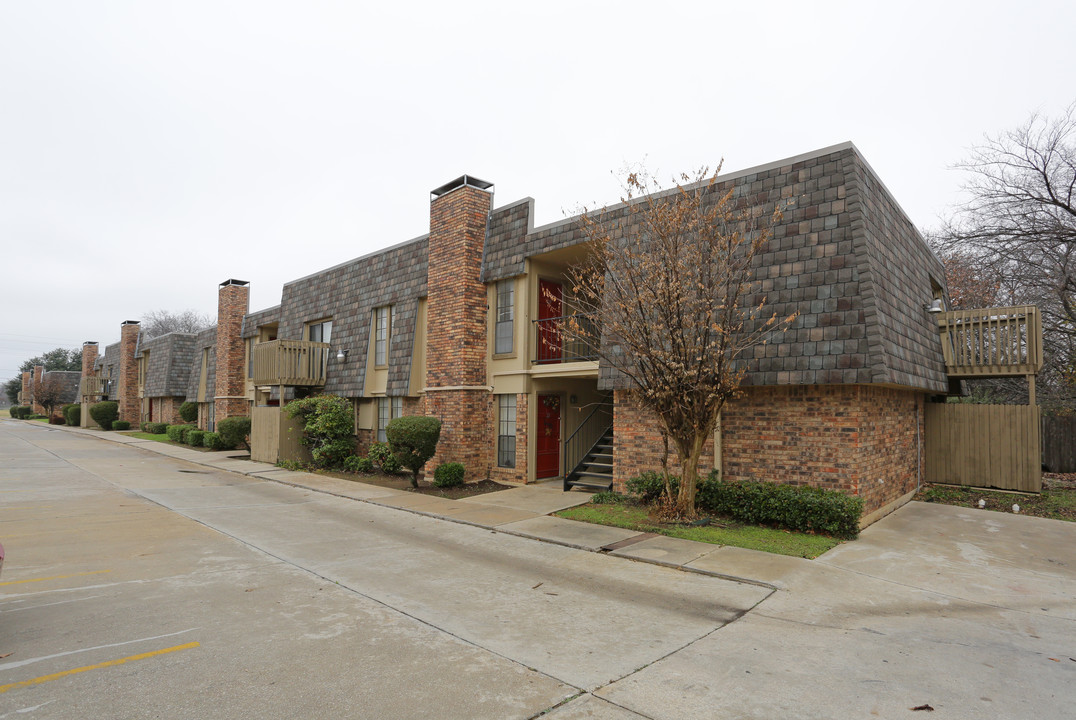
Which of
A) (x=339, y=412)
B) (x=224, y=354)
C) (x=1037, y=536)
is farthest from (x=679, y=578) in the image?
(x=224, y=354)

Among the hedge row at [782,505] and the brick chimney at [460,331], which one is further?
the brick chimney at [460,331]

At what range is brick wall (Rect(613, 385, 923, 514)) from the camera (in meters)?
8.97

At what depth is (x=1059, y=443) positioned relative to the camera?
16453 millimetres

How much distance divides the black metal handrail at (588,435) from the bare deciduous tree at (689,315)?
17.3 feet

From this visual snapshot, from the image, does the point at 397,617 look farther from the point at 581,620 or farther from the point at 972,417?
the point at 972,417

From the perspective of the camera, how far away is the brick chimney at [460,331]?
14.5 meters

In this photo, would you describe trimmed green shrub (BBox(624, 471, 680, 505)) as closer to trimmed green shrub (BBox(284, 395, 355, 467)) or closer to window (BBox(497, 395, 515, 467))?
window (BBox(497, 395, 515, 467))

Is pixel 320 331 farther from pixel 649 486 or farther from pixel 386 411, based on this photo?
pixel 649 486

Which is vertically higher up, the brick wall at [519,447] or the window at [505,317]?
the window at [505,317]

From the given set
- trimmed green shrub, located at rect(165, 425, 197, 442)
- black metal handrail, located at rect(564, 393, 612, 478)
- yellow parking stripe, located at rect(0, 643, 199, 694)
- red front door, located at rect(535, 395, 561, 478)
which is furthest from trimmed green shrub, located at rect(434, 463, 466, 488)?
trimmed green shrub, located at rect(165, 425, 197, 442)

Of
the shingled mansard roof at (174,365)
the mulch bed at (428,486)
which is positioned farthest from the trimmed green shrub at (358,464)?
the shingled mansard roof at (174,365)

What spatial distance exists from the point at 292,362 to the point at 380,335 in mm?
3520

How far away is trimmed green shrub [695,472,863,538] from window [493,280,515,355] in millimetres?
6469

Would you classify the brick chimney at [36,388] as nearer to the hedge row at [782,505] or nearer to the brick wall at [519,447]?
the brick wall at [519,447]
